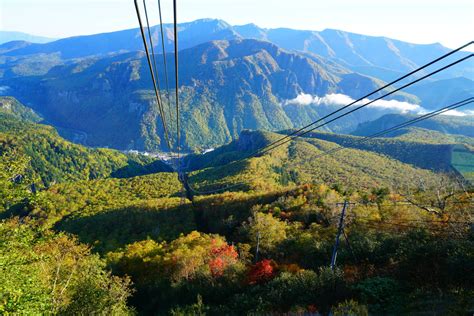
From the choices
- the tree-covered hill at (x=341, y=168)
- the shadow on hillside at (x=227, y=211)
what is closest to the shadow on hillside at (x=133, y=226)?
the shadow on hillside at (x=227, y=211)

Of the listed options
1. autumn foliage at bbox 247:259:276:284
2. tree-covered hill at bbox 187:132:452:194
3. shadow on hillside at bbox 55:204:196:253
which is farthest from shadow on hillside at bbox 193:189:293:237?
autumn foliage at bbox 247:259:276:284

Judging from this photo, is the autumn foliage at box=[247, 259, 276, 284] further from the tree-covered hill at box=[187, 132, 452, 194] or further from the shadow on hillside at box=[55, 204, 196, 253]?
the tree-covered hill at box=[187, 132, 452, 194]

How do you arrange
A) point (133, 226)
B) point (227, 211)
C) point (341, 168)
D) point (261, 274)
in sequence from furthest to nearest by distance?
point (341, 168) < point (133, 226) < point (227, 211) < point (261, 274)

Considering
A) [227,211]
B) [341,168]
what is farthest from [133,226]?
[341,168]

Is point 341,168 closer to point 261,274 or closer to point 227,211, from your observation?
point 227,211

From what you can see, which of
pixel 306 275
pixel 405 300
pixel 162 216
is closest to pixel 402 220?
pixel 306 275

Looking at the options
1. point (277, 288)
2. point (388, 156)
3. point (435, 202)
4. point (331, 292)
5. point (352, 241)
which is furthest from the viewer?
point (388, 156)

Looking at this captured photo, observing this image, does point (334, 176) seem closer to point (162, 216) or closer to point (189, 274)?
point (162, 216)

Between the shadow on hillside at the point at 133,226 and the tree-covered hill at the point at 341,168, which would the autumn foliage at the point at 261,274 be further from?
the tree-covered hill at the point at 341,168
